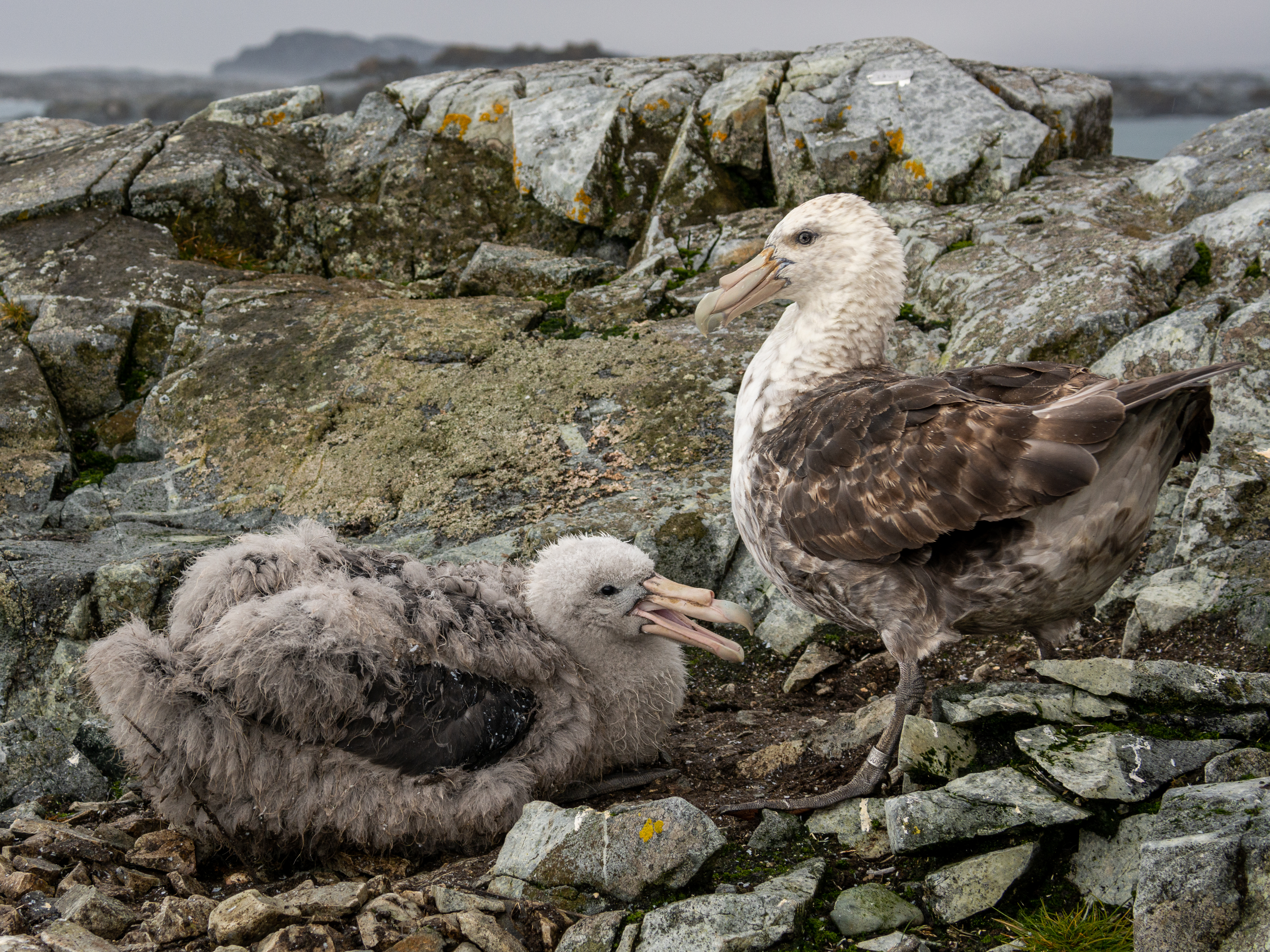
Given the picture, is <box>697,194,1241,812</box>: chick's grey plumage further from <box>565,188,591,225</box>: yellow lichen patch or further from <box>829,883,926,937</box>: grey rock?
<box>565,188,591,225</box>: yellow lichen patch

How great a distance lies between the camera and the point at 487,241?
333 inches

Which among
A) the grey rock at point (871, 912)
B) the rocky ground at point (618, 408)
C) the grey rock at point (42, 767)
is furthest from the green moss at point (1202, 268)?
the grey rock at point (42, 767)

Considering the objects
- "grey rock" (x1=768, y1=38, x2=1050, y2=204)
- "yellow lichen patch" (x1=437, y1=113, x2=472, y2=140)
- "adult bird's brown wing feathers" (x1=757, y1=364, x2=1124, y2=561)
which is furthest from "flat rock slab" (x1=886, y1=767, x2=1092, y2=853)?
"yellow lichen patch" (x1=437, y1=113, x2=472, y2=140)

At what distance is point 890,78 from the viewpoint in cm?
820

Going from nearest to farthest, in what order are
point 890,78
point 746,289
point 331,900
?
point 331,900 < point 746,289 < point 890,78

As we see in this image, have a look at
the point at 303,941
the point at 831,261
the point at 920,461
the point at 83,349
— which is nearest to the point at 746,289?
the point at 831,261

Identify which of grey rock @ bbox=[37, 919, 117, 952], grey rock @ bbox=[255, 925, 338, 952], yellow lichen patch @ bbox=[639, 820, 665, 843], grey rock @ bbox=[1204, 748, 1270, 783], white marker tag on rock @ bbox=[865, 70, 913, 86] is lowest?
grey rock @ bbox=[37, 919, 117, 952]

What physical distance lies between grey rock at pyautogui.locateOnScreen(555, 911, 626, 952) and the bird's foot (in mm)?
845

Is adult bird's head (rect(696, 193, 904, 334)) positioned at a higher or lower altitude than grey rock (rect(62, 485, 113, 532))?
higher

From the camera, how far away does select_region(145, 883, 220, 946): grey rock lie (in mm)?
3211

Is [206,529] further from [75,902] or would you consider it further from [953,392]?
[953,392]

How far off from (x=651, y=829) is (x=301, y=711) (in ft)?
4.87

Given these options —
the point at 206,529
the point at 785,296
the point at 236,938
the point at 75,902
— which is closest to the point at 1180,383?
→ the point at 785,296

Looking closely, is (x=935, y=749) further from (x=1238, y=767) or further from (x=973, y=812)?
(x=1238, y=767)
